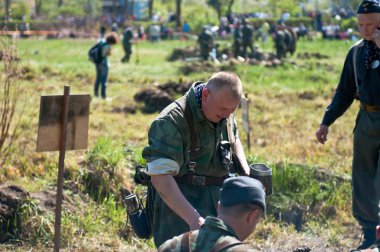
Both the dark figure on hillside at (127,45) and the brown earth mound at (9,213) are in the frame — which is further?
the dark figure on hillside at (127,45)

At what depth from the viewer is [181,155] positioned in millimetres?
4379

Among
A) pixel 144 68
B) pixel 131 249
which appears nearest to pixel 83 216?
pixel 131 249

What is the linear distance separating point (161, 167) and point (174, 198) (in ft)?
0.61

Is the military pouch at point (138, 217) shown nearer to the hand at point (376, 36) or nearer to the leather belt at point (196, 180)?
the leather belt at point (196, 180)

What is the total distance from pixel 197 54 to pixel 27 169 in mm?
22596

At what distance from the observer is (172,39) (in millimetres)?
45812

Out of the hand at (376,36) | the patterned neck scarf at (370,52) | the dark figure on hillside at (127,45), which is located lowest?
the dark figure on hillside at (127,45)

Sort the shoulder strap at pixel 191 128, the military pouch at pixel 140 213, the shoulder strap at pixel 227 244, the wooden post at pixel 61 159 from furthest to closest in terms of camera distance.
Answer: the wooden post at pixel 61 159
the military pouch at pixel 140 213
the shoulder strap at pixel 191 128
the shoulder strap at pixel 227 244

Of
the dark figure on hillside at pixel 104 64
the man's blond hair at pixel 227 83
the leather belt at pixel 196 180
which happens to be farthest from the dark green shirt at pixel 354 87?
the dark figure on hillside at pixel 104 64

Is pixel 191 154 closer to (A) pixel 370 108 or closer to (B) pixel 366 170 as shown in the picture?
(A) pixel 370 108

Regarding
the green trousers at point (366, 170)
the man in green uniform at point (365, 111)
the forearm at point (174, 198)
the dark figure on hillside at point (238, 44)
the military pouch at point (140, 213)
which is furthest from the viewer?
the dark figure on hillside at point (238, 44)

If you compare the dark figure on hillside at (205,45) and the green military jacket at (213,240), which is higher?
the green military jacket at (213,240)

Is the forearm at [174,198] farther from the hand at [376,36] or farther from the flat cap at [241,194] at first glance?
the hand at [376,36]

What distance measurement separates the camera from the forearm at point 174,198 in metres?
4.13
